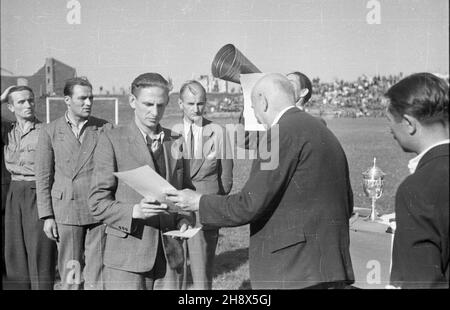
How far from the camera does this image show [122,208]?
2879 mm

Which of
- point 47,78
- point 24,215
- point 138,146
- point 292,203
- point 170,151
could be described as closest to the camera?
point 292,203

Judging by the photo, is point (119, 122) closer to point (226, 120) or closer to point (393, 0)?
point (226, 120)

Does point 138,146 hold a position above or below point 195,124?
below

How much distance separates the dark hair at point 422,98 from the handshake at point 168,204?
108 centimetres

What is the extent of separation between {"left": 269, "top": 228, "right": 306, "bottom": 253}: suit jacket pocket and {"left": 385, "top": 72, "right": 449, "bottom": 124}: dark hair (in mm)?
710

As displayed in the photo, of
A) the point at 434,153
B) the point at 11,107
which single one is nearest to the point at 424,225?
the point at 434,153

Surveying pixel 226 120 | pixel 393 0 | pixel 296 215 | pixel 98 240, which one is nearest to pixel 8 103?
pixel 98 240

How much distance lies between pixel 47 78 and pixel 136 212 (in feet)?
3.67

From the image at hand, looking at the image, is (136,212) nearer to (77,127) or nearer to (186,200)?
(186,200)

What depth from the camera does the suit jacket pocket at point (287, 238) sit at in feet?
8.07

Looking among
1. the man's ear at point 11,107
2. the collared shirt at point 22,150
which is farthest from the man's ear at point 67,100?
the man's ear at point 11,107

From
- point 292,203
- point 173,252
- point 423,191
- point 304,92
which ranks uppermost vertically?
point 304,92

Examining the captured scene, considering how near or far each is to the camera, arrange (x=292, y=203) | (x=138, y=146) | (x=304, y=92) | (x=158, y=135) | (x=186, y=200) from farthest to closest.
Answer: (x=304, y=92) < (x=158, y=135) < (x=138, y=146) < (x=186, y=200) < (x=292, y=203)

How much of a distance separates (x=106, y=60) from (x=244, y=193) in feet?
4.77
